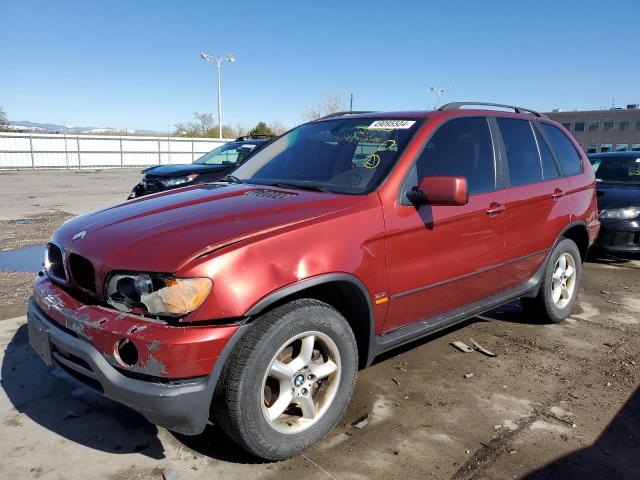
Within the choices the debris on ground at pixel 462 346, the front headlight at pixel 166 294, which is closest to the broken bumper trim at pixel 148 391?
the front headlight at pixel 166 294

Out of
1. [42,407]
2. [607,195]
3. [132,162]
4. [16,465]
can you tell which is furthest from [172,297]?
[132,162]

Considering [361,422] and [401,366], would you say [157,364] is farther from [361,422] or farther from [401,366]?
[401,366]

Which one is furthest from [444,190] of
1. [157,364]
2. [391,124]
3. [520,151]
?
[157,364]

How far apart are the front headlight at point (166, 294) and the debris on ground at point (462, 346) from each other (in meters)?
2.59

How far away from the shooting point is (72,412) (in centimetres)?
310

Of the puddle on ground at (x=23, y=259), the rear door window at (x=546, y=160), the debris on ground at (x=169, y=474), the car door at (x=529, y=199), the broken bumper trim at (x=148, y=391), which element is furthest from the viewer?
the puddle on ground at (x=23, y=259)

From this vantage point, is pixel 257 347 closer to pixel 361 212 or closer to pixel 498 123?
pixel 361 212

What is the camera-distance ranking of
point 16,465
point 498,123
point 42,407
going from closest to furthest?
point 16,465
point 42,407
point 498,123

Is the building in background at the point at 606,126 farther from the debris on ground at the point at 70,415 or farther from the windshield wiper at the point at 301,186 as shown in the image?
the debris on ground at the point at 70,415

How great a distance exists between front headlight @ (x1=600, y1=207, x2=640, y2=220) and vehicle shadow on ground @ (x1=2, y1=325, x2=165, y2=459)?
6432 millimetres

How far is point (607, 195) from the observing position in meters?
7.19

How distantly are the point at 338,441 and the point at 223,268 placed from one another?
1.24m

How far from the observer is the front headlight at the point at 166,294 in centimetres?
223

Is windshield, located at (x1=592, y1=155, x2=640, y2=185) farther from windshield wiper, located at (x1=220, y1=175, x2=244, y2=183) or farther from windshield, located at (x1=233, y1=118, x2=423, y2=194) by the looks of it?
windshield wiper, located at (x1=220, y1=175, x2=244, y2=183)
